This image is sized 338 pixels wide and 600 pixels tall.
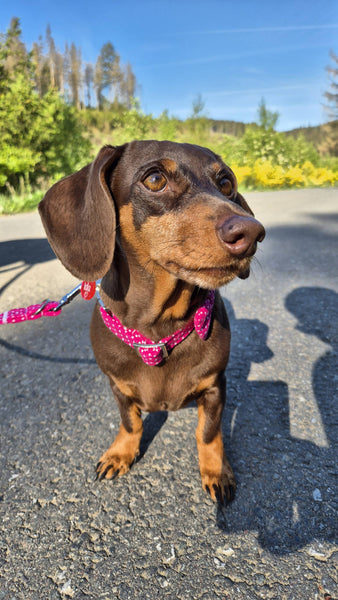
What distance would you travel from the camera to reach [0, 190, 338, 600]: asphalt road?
135 centimetres

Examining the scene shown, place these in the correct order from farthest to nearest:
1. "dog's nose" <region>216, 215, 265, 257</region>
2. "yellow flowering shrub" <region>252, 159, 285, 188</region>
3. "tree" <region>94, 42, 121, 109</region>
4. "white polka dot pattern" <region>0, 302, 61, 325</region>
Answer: "tree" <region>94, 42, 121, 109</region>
"yellow flowering shrub" <region>252, 159, 285, 188</region>
"white polka dot pattern" <region>0, 302, 61, 325</region>
"dog's nose" <region>216, 215, 265, 257</region>

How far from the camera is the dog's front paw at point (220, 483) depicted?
1653 millimetres

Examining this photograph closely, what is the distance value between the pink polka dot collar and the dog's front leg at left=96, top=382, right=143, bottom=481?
0.34 m

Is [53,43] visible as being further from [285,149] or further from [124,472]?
[124,472]

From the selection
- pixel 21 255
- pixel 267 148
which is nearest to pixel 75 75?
pixel 267 148

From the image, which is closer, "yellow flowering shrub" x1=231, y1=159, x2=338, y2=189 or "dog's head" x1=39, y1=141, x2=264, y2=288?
"dog's head" x1=39, y1=141, x2=264, y2=288

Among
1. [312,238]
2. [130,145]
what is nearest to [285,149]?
[312,238]

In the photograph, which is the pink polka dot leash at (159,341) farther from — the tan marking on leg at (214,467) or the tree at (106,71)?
the tree at (106,71)

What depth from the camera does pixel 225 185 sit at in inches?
64.5

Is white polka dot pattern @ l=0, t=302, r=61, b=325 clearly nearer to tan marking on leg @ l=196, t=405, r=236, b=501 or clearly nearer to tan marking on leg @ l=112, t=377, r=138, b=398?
tan marking on leg @ l=112, t=377, r=138, b=398

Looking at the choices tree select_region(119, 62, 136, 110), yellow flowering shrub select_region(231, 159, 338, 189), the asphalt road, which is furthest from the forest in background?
tree select_region(119, 62, 136, 110)

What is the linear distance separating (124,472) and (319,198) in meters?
11.8

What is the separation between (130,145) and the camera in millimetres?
1607

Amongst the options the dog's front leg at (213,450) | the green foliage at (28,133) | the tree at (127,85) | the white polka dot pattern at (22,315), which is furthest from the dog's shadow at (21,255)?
the tree at (127,85)
